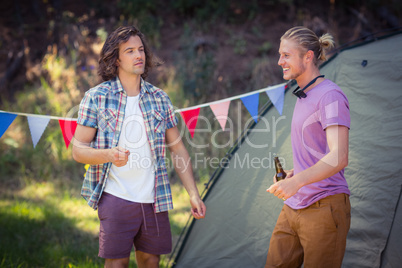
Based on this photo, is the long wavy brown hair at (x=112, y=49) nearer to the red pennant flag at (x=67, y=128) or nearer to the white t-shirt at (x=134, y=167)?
the white t-shirt at (x=134, y=167)

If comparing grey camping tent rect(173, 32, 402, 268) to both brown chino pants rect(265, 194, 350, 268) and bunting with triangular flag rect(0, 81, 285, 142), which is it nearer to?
bunting with triangular flag rect(0, 81, 285, 142)

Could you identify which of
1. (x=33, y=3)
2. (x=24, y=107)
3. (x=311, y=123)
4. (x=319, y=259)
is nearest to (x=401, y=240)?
(x=319, y=259)

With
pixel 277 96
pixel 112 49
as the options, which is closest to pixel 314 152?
pixel 277 96

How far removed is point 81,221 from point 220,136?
7.93ft

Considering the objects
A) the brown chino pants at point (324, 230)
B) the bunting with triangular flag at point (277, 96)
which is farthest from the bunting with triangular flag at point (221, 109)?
the brown chino pants at point (324, 230)

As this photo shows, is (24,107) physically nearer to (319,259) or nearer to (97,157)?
(97,157)

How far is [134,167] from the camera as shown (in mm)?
2414

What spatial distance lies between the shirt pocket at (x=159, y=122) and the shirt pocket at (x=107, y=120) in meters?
0.26

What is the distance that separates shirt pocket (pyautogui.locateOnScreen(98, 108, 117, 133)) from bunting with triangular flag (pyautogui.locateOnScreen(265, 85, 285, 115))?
1.38m

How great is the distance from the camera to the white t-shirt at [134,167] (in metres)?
2.39

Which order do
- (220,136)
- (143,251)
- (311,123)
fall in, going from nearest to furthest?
(311,123) < (143,251) < (220,136)

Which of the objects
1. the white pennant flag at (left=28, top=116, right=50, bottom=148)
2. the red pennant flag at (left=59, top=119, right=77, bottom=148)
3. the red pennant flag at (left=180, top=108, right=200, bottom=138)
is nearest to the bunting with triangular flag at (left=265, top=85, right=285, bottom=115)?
the red pennant flag at (left=180, top=108, right=200, bottom=138)

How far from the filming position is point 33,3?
8984mm

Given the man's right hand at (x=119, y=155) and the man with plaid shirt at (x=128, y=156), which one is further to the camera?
the man with plaid shirt at (x=128, y=156)
